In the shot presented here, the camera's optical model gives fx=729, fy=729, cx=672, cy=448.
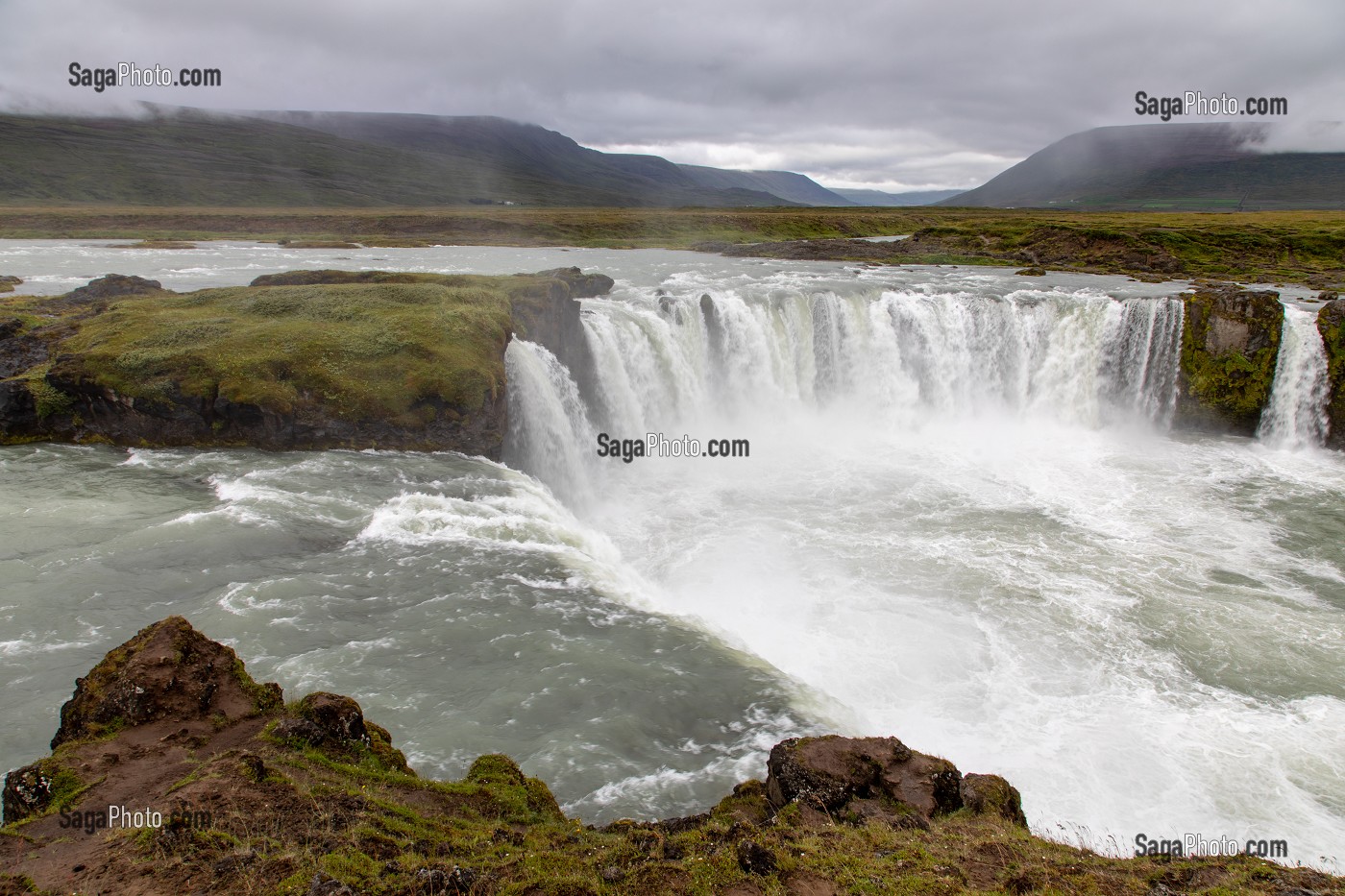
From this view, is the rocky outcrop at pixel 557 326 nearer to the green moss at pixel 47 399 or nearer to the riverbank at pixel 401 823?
the green moss at pixel 47 399

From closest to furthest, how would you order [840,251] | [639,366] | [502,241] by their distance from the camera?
[639,366], [840,251], [502,241]

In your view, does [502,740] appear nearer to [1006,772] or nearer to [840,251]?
[1006,772]

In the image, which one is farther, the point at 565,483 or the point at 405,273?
the point at 405,273

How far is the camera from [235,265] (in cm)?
5700

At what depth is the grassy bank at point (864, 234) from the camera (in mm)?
61688

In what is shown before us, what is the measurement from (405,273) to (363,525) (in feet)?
77.1

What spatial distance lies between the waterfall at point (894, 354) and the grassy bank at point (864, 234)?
2220 centimetres

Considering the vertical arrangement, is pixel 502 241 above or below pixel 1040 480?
above

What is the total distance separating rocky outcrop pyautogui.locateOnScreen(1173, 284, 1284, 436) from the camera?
120 ft

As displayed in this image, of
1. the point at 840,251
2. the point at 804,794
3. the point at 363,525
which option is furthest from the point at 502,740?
the point at 840,251

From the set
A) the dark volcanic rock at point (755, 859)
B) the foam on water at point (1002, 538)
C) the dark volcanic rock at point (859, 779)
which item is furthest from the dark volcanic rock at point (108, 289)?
the dark volcanic rock at point (755, 859)

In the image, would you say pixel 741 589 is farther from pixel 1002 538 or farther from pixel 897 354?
pixel 897 354

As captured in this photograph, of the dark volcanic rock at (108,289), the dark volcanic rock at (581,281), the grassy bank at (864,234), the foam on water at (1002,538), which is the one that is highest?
the grassy bank at (864,234)

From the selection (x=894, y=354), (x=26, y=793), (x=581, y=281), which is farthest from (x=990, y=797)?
(x=581, y=281)
